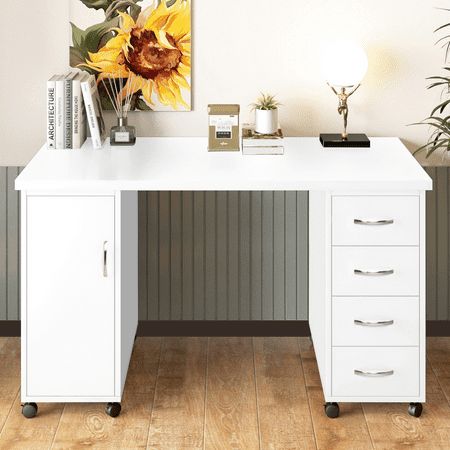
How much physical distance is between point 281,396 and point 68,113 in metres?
1.23

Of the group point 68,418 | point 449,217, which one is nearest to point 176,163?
point 68,418

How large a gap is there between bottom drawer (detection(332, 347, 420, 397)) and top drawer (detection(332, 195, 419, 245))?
353mm

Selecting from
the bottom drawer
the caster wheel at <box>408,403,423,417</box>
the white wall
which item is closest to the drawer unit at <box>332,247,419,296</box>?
the bottom drawer

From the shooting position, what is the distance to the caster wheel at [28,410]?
357cm

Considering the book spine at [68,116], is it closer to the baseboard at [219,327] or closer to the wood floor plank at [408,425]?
the baseboard at [219,327]

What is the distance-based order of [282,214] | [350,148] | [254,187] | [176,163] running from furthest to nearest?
[282,214] < [350,148] < [176,163] < [254,187]

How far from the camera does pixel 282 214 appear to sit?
4270 mm

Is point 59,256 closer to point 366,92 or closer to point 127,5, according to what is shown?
point 127,5

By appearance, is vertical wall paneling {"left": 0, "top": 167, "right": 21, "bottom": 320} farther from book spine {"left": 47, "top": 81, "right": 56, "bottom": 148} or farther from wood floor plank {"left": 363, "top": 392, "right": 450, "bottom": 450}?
wood floor plank {"left": 363, "top": 392, "right": 450, "bottom": 450}

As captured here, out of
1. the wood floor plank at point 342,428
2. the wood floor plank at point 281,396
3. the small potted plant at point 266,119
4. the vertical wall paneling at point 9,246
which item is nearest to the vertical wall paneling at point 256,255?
the wood floor plank at point 281,396

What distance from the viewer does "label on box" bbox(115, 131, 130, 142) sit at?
403 cm

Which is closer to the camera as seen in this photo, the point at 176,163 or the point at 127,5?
the point at 176,163

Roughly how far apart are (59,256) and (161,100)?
3.08ft

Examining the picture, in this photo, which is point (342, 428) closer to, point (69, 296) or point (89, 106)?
point (69, 296)
